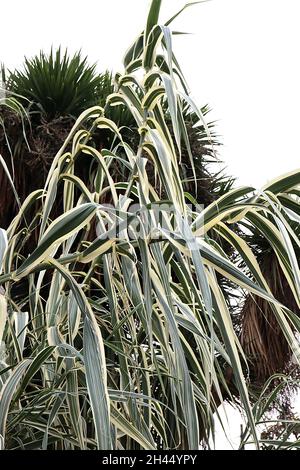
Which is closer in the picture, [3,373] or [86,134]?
[3,373]

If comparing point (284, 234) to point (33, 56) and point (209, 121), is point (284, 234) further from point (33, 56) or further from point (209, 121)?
point (209, 121)

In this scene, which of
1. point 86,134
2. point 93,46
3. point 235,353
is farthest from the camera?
point 93,46

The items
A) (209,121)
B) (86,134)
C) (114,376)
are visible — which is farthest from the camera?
(209,121)

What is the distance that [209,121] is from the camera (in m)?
3.48

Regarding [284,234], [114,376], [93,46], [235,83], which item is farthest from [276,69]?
[284,234]

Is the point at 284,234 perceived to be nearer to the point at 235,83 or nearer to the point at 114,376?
the point at 114,376

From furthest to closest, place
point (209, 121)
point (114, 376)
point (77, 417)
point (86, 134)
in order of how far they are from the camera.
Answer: point (209, 121)
point (114, 376)
point (86, 134)
point (77, 417)

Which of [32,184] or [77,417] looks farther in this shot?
[32,184]

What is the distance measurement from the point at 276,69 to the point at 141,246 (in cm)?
210

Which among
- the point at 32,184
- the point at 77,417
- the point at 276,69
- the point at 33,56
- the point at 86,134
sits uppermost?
the point at 33,56

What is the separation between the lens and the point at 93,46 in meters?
3.26

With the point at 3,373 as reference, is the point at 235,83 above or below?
above

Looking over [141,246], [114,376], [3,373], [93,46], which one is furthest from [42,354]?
[93,46]

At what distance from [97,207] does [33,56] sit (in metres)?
2.23
